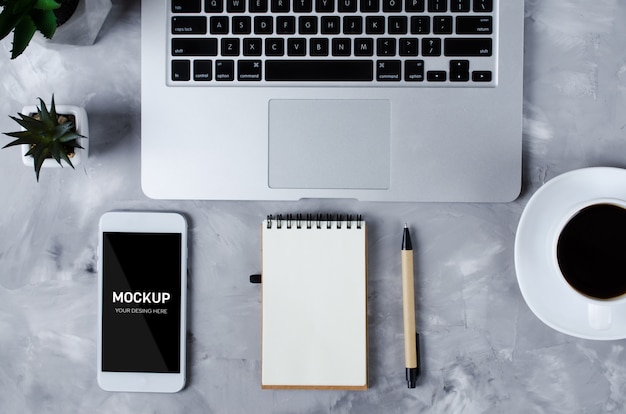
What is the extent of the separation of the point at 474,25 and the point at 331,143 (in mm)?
202

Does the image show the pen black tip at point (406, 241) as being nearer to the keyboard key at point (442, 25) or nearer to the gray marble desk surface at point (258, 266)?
the gray marble desk surface at point (258, 266)

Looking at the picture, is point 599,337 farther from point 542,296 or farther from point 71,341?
point 71,341

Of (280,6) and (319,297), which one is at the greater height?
(280,6)

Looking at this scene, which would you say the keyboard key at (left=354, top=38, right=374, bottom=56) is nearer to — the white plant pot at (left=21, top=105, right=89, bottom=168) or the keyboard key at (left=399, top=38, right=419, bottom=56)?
the keyboard key at (left=399, top=38, right=419, bottom=56)

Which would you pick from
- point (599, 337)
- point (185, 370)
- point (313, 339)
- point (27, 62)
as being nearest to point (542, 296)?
point (599, 337)

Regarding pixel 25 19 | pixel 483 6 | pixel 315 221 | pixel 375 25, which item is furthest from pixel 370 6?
pixel 25 19

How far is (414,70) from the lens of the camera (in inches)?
23.9

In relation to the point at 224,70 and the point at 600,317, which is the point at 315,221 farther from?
the point at 600,317

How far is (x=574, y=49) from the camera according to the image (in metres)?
0.64

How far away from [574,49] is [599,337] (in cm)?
32

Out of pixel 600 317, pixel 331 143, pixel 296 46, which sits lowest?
pixel 600 317

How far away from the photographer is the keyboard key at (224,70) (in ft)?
2.00

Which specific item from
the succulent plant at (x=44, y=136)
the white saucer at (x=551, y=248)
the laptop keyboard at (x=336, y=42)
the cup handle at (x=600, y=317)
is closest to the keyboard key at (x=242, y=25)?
the laptop keyboard at (x=336, y=42)

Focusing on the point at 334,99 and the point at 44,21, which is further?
the point at 334,99
